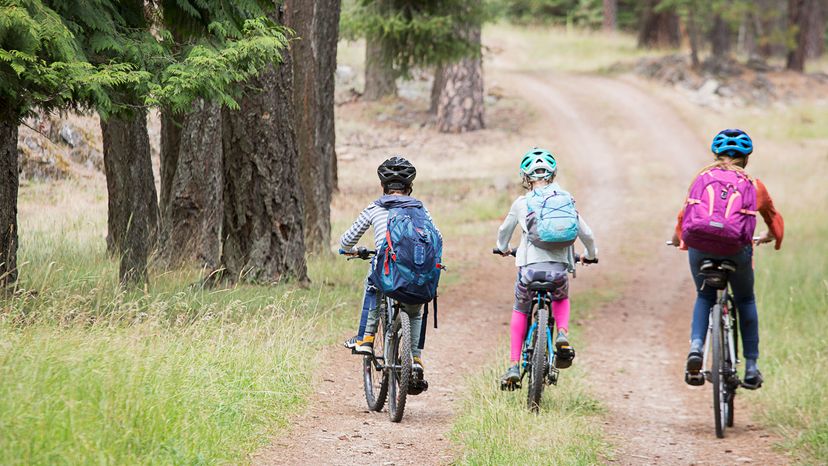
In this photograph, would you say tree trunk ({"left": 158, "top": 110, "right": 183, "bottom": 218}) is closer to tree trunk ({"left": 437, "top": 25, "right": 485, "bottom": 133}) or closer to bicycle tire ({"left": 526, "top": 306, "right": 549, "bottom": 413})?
bicycle tire ({"left": 526, "top": 306, "right": 549, "bottom": 413})

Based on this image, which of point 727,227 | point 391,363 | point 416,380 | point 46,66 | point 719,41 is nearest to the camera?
point 46,66

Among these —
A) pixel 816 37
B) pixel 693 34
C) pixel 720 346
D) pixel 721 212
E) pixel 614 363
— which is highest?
pixel 816 37

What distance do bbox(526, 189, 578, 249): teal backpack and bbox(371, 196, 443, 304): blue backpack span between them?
0.76m

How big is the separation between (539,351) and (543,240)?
82cm

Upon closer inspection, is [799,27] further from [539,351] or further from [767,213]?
[539,351]

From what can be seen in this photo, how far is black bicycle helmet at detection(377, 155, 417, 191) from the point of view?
7.46 metres

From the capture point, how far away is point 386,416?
307 inches

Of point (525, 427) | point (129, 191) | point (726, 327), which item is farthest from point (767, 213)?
point (129, 191)

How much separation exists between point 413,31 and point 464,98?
377 inches

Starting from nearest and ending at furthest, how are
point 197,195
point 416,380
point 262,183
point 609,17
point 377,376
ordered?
point 416,380, point 377,376, point 262,183, point 197,195, point 609,17

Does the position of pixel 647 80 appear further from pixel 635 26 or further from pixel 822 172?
pixel 635 26

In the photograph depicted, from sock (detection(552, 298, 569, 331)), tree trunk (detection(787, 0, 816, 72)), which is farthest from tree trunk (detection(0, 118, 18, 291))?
tree trunk (detection(787, 0, 816, 72))

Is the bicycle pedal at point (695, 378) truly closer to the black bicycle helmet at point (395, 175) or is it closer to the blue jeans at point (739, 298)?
the blue jeans at point (739, 298)

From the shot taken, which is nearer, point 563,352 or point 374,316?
point 563,352
